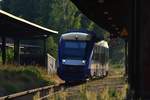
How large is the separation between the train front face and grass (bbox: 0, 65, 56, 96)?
1423mm

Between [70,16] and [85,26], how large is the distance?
508 inches

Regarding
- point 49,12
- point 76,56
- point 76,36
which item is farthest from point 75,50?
point 49,12

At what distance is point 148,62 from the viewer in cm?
1323

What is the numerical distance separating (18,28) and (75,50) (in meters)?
3.93

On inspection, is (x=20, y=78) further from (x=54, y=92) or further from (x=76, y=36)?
(x=54, y=92)

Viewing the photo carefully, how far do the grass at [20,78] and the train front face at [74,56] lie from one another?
142 centimetres

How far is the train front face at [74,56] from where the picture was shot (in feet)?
116

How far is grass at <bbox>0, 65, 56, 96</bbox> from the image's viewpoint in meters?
28.0

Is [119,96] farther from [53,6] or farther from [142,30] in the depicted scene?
[53,6]

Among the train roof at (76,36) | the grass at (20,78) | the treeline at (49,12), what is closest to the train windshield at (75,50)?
the train roof at (76,36)

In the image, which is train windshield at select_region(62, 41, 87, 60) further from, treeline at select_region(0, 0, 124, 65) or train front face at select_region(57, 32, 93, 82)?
treeline at select_region(0, 0, 124, 65)

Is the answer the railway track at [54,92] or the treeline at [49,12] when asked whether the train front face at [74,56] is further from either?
the treeline at [49,12]

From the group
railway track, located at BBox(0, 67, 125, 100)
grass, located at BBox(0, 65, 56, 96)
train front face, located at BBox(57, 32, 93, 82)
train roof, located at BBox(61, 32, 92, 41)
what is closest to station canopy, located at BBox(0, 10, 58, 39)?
train roof, located at BBox(61, 32, 92, 41)

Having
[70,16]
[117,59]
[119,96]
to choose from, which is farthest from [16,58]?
[117,59]
